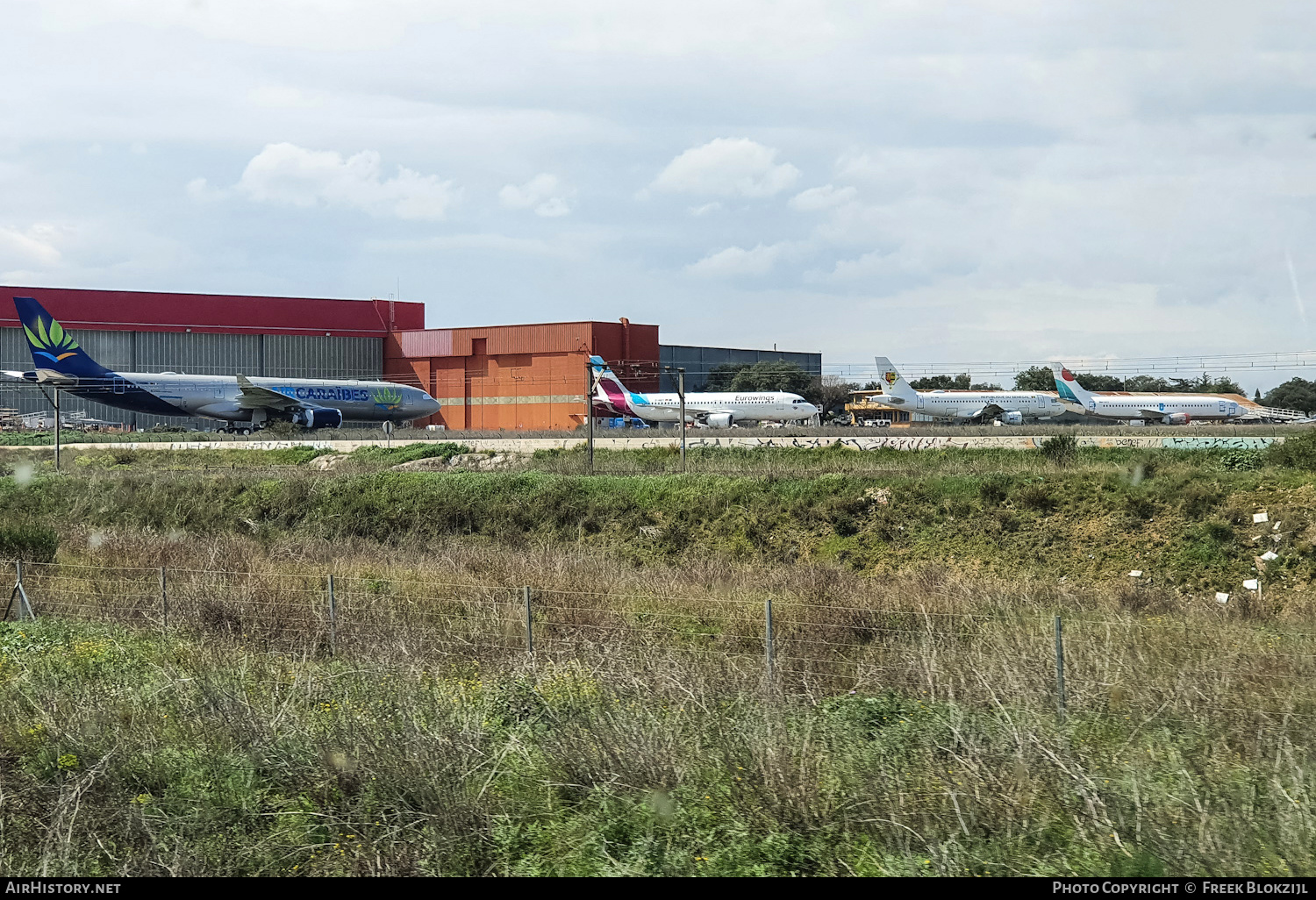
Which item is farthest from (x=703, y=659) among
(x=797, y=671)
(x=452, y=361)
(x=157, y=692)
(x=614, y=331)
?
(x=452, y=361)

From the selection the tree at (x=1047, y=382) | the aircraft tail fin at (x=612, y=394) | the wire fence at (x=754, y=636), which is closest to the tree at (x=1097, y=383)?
the tree at (x=1047, y=382)

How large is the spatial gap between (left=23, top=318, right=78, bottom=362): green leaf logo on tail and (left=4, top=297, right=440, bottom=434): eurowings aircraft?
0.03 metres

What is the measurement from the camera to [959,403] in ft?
230

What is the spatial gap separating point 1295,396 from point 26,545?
98.6 meters

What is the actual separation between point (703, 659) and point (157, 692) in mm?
5159

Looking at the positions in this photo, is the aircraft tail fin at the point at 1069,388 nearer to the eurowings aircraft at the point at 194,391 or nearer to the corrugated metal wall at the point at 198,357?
the eurowings aircraft at the point at 194,391

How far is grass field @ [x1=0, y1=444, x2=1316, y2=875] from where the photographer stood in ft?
20.5

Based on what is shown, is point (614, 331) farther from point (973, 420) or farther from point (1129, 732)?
point (1129, 732)

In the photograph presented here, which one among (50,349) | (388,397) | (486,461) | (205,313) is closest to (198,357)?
(205,313)

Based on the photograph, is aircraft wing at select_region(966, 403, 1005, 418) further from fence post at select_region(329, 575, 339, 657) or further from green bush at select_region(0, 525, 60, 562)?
fence post at select_region(329, 575, 339, 657)

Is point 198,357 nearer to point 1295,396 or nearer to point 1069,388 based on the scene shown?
point 1069,388

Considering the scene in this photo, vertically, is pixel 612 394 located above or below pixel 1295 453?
above

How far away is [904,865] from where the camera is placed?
5750 mm

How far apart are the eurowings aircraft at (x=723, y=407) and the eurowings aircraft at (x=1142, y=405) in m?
15.6
